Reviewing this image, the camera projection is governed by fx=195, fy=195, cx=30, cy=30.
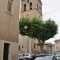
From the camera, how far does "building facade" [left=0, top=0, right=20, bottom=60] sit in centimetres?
1619

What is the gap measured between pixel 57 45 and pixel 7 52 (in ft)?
296

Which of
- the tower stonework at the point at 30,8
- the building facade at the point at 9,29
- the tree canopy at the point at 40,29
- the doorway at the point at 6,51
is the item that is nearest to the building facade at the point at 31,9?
the tower stonework at the point at 30,8

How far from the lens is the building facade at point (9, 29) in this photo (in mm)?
16188

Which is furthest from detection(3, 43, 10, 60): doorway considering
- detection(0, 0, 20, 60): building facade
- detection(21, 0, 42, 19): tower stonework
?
detection(21, 0, 42, 19): tower stonework

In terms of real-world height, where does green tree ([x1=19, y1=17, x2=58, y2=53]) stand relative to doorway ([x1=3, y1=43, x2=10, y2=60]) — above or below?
above

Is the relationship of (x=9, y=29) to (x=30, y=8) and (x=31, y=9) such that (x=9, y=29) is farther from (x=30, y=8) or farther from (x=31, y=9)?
(x=30, y=8)

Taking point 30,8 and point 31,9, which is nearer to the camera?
point 31,9

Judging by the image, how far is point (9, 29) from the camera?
17.1 m

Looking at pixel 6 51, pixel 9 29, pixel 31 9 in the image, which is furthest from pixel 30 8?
pixel 6 51

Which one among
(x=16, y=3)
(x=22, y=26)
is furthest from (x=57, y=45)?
(x=16, y=3)

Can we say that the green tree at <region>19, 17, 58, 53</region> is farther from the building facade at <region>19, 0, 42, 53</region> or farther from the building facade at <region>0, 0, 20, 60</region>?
the building facade at <region>0, 0, 20, 60</region>

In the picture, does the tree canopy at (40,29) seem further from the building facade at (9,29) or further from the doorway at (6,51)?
the doorway at (6,51)

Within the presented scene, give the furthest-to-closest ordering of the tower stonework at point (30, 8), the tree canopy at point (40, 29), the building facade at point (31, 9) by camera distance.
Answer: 1. the tower stonework at point (30, 8)
2. the building facade at point (31, 9)
3. the tree canopy at point (40, 29)

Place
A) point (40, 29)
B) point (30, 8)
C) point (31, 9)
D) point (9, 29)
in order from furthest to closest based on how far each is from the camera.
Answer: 1. point (30, 8)
2. point (31, 9)
3. point (40, 29)
4. point (9, 29)
